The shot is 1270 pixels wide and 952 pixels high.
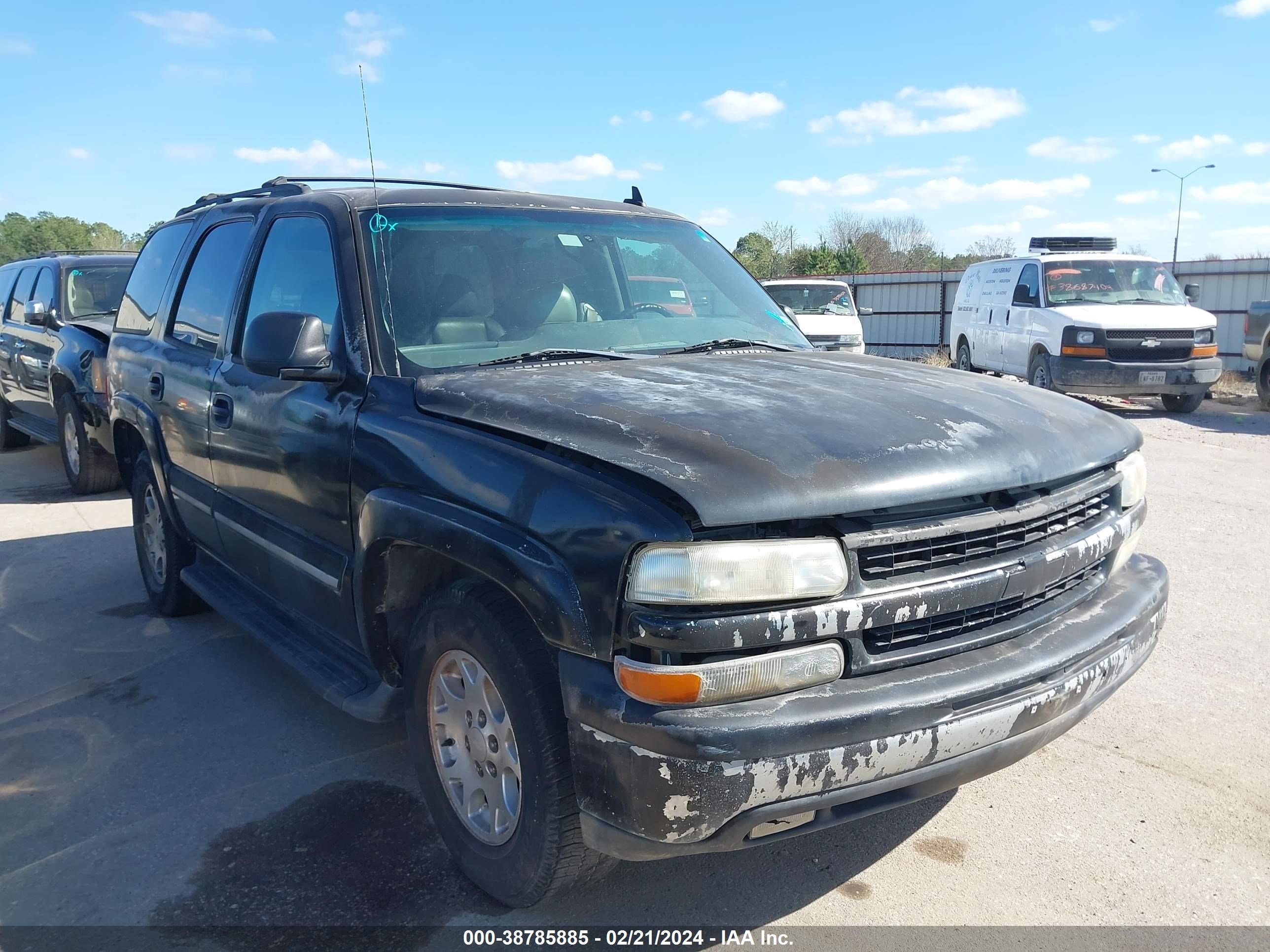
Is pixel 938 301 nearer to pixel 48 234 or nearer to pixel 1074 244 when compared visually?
pixel 1074 244

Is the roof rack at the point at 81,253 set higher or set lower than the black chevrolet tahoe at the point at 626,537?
higher

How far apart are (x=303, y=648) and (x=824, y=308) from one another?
42.0ft

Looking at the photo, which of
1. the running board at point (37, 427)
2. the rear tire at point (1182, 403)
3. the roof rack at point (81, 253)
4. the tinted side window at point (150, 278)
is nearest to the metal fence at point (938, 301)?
the rear tire at point (1182, 403)

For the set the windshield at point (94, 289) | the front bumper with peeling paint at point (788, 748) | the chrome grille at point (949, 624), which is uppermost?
the windshield at point (94, 289)

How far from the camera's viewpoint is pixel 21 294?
10.0m

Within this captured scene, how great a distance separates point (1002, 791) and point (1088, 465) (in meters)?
1.20

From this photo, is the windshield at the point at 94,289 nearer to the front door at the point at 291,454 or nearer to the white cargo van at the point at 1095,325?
the front door at the point at 291,454

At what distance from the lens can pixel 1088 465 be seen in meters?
2.70

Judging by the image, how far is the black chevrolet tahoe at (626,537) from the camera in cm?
208

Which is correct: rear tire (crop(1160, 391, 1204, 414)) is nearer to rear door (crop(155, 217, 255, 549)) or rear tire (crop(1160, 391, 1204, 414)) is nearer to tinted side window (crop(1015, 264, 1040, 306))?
tinted side window (crop(1015, 264, 1040, 306))

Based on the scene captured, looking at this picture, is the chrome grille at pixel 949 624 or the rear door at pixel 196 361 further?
the rear door at pixel 196 361

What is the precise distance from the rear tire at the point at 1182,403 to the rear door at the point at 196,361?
1174cm

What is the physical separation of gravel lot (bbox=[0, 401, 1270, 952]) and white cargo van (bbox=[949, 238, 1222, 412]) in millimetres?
7674

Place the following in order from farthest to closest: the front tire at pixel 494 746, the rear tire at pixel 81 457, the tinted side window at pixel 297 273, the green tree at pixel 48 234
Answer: the green tree at pixel 48 234 → the rear tire at pixel 81 457 → the tinted side window at pixel 297 273 → the front tire at pixel 494 746
